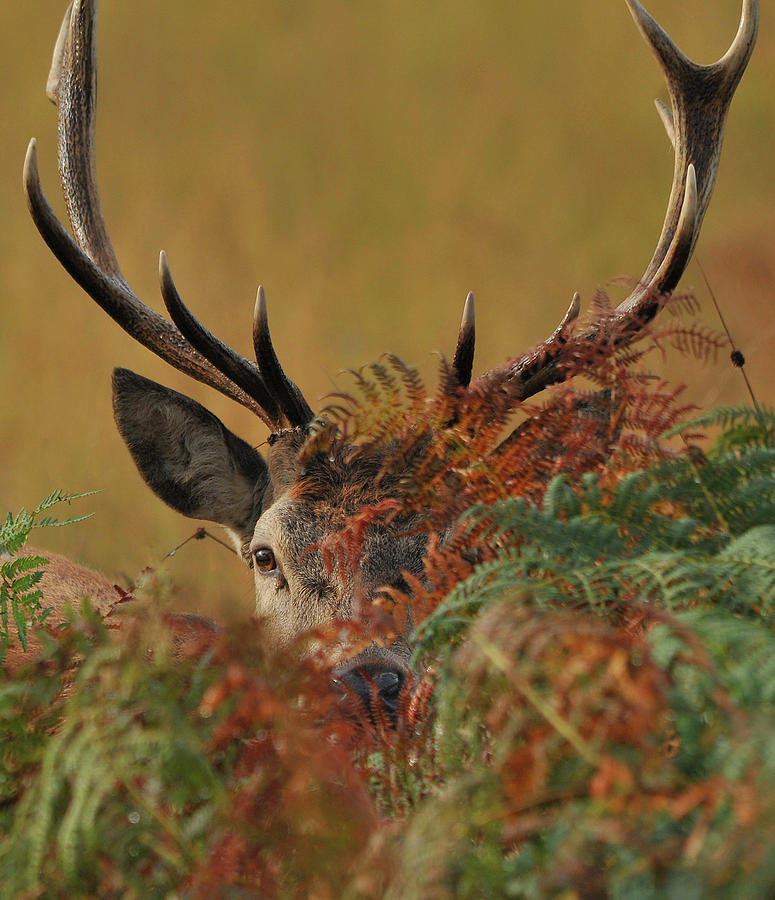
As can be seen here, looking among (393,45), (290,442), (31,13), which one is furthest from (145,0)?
(290,442)

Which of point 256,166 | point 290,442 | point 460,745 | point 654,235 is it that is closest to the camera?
point 460,745

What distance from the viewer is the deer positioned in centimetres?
332

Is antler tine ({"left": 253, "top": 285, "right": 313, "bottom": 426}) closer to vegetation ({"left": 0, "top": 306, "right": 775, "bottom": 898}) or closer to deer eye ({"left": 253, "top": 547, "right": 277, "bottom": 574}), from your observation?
deer eye ({"left": 253, "top": 547, "right": 277, "bottom": 574})

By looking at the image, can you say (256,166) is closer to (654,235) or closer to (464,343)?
(654,235)

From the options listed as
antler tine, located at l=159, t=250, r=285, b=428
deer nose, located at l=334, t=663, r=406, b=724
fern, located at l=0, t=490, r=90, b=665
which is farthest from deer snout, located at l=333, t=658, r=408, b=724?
antler tine, located at l=159, t=250, r=285, b=428

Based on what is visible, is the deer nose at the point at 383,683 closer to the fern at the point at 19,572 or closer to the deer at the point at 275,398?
the deer at the point at 275,398

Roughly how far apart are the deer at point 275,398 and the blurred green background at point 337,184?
320 centimetres

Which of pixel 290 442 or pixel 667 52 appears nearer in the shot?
pixel 667 52

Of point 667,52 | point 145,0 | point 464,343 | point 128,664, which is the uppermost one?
point 145,0

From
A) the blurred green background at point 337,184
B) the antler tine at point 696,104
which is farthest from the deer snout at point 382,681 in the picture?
the blurred green background at point 337,184

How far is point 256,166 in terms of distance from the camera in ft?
37.8

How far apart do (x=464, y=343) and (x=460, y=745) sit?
208 centimetres

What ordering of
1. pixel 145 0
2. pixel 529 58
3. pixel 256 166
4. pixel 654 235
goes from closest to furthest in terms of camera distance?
1. pixel 654 235
2. pixel 256 166
3. pixel 529 58
4. pixel 145 0

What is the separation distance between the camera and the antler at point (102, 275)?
3.75 m
